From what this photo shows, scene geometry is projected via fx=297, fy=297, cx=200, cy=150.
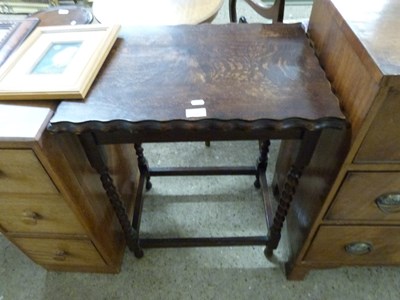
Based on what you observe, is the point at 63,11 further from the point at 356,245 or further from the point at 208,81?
the point at 356,245

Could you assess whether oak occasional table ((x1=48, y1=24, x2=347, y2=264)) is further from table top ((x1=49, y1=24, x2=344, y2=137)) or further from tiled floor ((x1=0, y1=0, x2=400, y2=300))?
tiled floor ((x1=0, y1=0, x2=400, y2=300))

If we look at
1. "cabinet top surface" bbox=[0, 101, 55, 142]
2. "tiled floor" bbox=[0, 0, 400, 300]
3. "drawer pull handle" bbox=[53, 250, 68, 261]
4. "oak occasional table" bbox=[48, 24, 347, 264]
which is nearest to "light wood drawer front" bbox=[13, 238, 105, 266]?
"drawer pull handle" bbox=[53, 250, 68, 261]

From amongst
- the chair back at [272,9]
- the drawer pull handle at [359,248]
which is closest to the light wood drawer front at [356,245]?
the drawer pull handle at [359,248]

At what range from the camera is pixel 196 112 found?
602mm

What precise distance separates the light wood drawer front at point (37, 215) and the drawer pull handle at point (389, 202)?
78cm

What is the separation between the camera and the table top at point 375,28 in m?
0.50

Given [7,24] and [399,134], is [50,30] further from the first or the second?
[399,134]

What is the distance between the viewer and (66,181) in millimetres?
704

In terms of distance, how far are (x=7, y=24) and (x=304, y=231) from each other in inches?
42.3

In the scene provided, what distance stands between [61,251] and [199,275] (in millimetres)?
498

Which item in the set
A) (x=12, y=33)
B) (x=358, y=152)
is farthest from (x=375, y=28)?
(x=12, y=33)

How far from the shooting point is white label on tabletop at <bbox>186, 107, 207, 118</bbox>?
1.95ft

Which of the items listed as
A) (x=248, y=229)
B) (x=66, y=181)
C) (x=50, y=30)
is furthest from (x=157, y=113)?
(x=248, y=229)

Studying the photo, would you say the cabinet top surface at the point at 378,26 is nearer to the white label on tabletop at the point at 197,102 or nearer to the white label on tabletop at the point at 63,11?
the white label on tabletop at the point at 197,102
